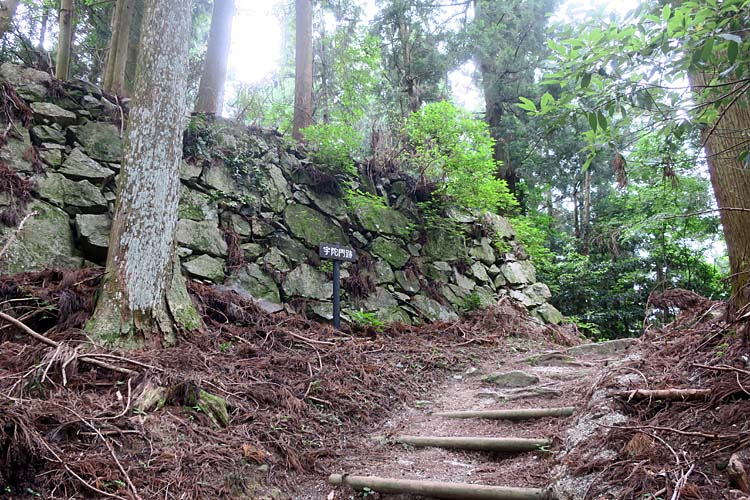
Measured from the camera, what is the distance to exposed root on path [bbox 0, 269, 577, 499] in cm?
233

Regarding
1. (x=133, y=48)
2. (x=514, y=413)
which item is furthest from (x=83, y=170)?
(x=514, y=413)

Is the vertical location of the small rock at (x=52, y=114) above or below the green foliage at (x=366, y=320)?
above

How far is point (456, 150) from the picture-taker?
7.77m

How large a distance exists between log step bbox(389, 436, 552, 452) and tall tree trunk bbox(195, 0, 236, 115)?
19.1 feet

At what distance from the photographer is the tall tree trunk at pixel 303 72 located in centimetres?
814

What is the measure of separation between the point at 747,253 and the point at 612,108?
60.5 inches

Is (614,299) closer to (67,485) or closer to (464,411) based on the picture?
(464,411)

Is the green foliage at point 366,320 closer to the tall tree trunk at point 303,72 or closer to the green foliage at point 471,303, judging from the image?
the green foliage at point 471,303

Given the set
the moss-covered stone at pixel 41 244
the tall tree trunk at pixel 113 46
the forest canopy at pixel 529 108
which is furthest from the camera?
the tall tree trunk at pixel 113 46

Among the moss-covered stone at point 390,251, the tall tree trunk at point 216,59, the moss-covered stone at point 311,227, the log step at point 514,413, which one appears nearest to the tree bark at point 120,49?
the tall tree trunk at point 216,59

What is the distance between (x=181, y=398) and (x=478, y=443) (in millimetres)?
2021

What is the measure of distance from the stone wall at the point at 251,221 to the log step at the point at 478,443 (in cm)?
272

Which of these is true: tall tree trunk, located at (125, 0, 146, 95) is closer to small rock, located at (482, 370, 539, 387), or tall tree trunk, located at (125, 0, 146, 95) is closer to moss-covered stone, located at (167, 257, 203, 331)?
moss-covered stone, located at (167, 257, 203, 331)

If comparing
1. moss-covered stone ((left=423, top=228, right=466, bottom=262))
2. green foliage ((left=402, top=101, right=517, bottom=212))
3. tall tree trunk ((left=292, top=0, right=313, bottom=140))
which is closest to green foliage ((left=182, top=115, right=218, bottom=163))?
tall tree trunk ((left=292, top=0, right=313, bottom=140))
